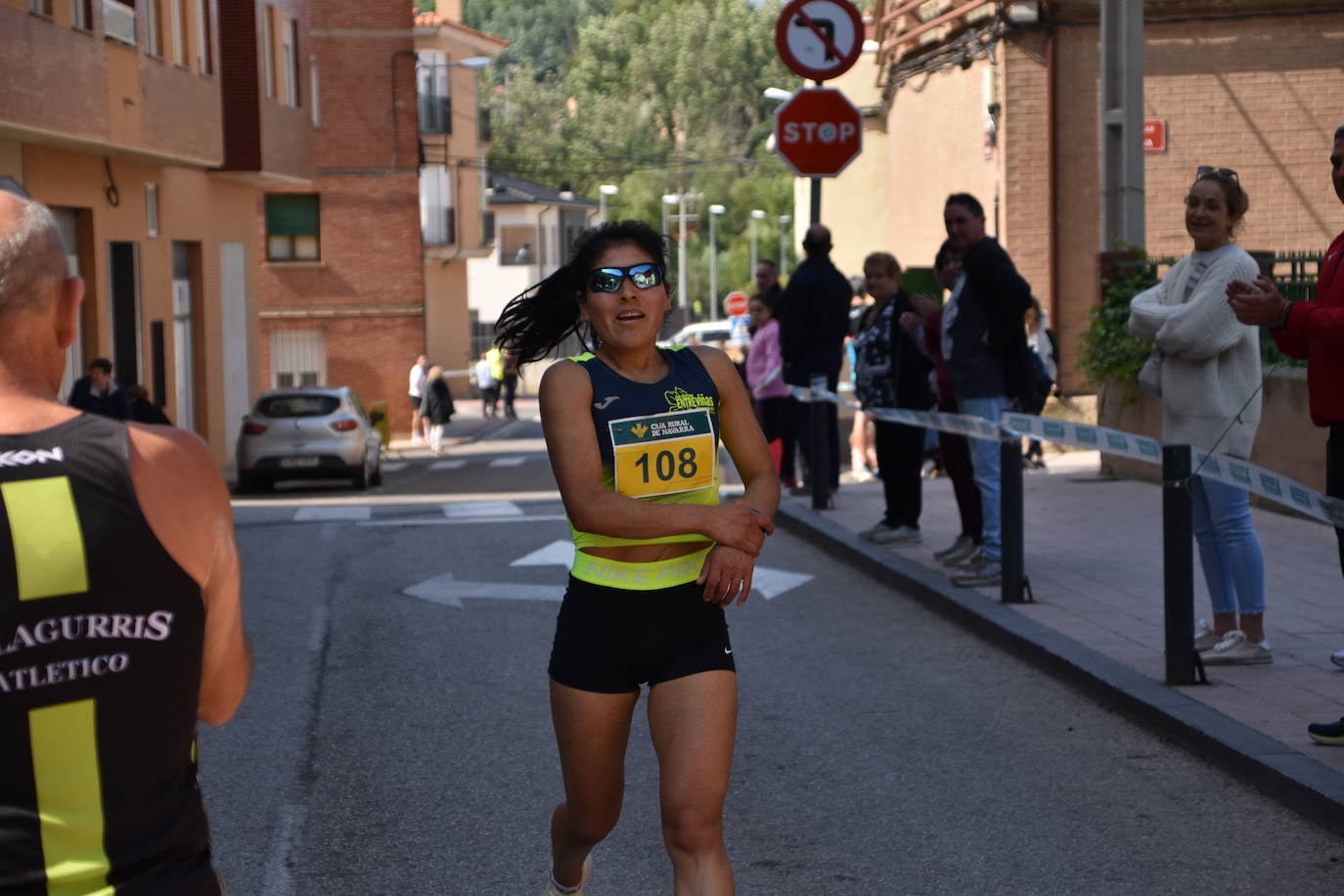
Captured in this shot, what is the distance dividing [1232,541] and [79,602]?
607cm

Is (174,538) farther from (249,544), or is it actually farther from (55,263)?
(249,544)

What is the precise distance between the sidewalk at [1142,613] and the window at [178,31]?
1498 cm

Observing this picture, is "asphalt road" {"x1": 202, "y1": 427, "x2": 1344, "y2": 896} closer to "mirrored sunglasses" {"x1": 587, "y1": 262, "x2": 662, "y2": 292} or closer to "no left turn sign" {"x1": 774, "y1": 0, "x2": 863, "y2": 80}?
"mirrored sunglasses" {"x1": 587, "y1": 262, "x2": 662, "y2": 292}

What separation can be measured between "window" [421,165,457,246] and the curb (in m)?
54.2

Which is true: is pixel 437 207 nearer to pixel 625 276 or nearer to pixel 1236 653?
pixel 1236 653

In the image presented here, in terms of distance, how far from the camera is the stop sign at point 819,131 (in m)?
14.3

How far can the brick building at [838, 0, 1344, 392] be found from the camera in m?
24.4

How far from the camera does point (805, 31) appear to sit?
14.1 metres

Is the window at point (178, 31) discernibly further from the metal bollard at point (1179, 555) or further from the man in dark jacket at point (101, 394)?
the metal bollard at point (1179, 555)

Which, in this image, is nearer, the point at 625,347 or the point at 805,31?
the point at 625,347

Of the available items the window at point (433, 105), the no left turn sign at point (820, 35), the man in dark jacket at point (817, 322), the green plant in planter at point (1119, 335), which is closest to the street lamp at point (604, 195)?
the window at point (433, 105)

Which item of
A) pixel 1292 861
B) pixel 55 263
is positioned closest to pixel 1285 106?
pixel 1292 861

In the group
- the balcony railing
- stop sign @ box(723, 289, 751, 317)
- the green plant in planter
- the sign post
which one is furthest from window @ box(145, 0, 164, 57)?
stop sign @ box(723, 289, 751, 317)

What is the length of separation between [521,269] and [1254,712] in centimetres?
8829
